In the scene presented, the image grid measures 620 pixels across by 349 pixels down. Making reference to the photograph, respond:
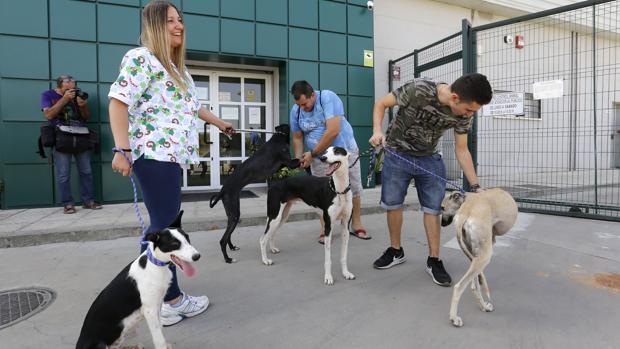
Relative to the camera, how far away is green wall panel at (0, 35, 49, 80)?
5367 mm

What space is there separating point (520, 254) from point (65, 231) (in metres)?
4.99

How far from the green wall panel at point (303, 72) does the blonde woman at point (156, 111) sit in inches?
196

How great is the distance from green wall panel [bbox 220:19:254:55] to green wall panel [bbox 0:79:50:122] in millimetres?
2965

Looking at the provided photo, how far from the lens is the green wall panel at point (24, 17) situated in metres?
5.35

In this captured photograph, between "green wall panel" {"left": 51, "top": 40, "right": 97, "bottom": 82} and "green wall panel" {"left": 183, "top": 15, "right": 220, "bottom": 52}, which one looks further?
"green wall panel" {"left": 183, "top": 15, "right": 220, "bottom": 52}

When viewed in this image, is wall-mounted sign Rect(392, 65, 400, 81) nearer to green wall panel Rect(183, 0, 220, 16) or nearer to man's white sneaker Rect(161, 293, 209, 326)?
green wall panel Rect(183, 0, 220, 16)

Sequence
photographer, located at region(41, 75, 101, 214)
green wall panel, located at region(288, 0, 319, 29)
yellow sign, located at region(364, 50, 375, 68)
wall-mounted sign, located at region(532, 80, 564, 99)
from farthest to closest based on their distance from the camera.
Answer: yellow sign, located at region(364, 50, 375, 68)
green wall panel, located at region(288, 0, 319, 29)
photographer, located at region(41, 75, 101, 214)
wall-mounted sign, located at region(532, 80, 564, 99)

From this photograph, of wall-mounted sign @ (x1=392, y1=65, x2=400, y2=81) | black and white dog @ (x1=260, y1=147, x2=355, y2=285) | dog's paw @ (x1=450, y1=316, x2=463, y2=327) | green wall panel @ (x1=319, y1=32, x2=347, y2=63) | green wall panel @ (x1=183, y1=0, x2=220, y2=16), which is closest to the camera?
dog's paw @ (x1=450, y1=316, x2=463, y2=327)

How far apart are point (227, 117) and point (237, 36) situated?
1625mm

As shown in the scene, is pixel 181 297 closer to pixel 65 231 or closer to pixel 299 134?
pixel 299 134

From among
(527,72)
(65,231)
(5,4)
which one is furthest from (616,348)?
(5,4)

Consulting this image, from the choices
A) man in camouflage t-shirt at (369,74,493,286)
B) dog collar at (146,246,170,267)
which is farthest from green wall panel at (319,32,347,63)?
dog collar at (146,246,170,267)

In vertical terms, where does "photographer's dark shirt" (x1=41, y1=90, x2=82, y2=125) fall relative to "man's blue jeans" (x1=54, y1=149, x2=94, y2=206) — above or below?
above

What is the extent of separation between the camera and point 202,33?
20.9 feet
